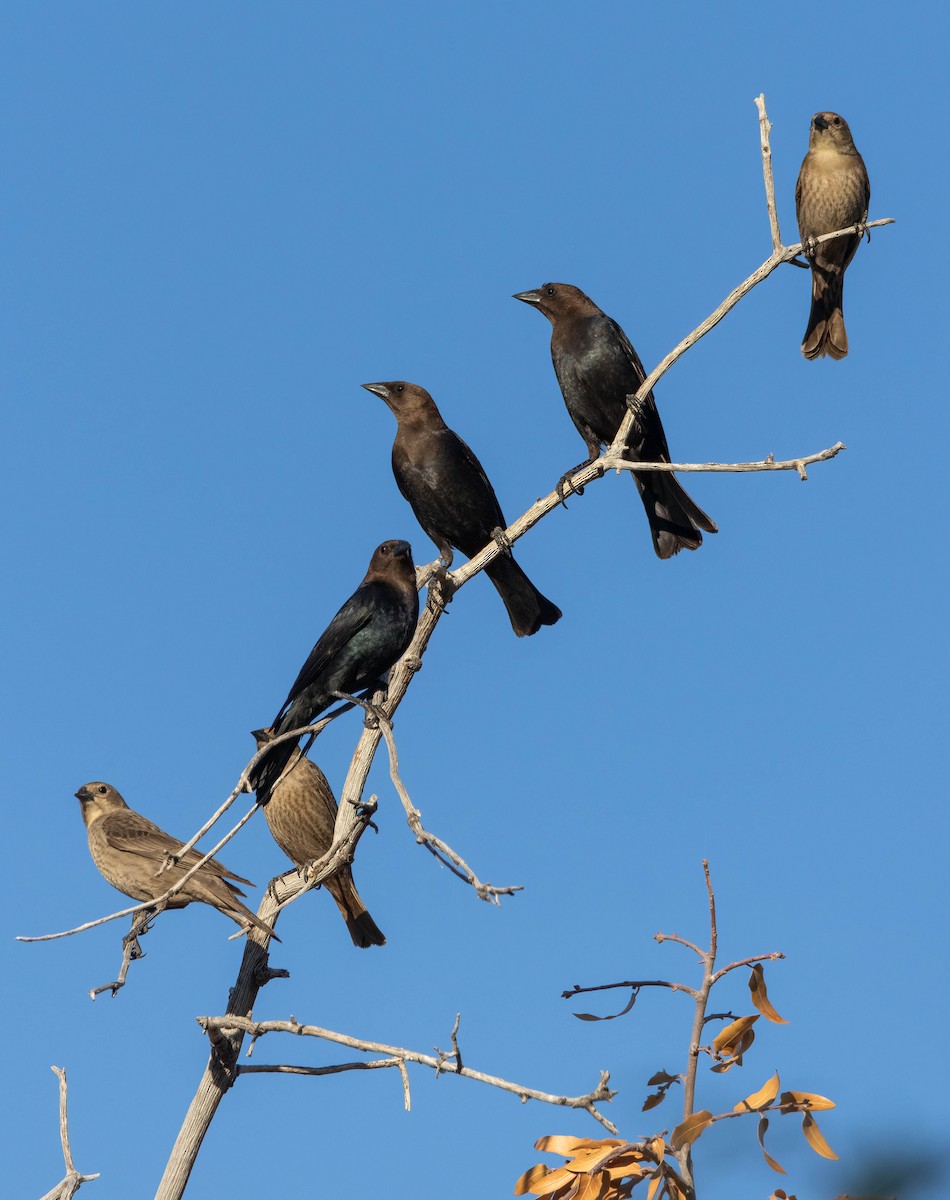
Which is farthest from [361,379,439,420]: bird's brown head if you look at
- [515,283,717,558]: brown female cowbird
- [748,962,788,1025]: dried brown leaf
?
[748,962,788,1025]: dried brown leaf

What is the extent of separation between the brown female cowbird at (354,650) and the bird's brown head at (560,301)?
2.51m

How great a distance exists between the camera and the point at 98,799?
29.8 feet

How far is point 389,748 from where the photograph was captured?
4.70 metres

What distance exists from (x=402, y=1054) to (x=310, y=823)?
4.89 metres

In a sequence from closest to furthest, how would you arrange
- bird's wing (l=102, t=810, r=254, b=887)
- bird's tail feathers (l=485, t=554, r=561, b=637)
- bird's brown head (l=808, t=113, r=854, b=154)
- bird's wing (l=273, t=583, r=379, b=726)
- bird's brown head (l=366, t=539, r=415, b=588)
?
1. bird's wing (l=273, t=583, r=379, b=726)
2. bird's brown head (l=366, t=539, r=415, b=588)
3. bird's tail feathers (l=485, t=554, r=561, b=637)
4. bird's wing (l=102, t=810, r=254, b=887)
5. bird's brown head (l=808, t=113, r=854, b=154)

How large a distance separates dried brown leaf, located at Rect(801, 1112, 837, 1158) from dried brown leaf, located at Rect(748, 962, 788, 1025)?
19cm

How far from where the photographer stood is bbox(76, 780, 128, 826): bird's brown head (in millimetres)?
8992

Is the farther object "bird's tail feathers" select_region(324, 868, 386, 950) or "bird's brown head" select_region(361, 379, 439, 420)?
"bird's tail feathers" select_region(324, 868, 386, 950)

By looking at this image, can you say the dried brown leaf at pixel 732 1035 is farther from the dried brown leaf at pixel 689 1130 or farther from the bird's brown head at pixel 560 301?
the bird's brown head at pixel 560 301

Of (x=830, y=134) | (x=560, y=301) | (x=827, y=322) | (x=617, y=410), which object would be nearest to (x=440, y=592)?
(x=617, y=410)

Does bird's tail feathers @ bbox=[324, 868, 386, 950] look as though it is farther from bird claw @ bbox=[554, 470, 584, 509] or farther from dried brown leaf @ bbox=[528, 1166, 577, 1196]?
dried brown leaf @ bbox=[528, 1166, 577, 1196]

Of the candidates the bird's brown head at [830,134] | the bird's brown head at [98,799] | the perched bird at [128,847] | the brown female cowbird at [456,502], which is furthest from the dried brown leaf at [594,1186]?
the bird's brown head at [830,134]

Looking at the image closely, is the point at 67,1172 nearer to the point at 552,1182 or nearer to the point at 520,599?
the point at 552,1182

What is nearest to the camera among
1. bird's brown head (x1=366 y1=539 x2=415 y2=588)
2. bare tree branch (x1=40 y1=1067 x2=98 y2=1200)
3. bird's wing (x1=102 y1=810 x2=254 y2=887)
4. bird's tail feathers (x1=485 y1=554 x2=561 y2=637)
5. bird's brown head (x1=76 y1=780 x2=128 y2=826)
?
bare tree branch (x1=40 y1=1067 x2=98 y2=1200)
